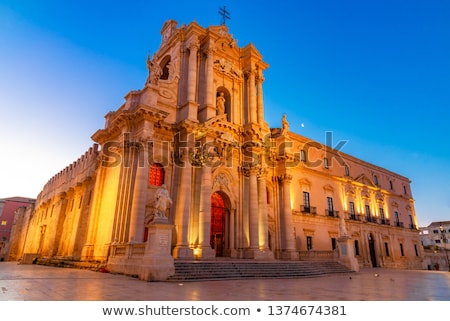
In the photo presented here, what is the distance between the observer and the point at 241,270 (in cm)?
1450

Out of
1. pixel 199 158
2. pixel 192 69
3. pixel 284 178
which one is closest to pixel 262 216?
pixel 284 178

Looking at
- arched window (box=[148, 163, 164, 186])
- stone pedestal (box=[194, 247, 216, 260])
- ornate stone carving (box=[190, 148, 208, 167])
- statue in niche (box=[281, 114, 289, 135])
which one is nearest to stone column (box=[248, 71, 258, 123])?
statue in niche (box=[281, 114, 289, 135])

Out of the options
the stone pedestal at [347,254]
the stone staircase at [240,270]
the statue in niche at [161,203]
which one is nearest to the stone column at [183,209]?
the stone staircase at [240,270]

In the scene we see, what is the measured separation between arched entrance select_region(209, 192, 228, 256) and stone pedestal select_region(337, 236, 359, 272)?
8.70 meters

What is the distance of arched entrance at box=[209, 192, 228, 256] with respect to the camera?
20455mm

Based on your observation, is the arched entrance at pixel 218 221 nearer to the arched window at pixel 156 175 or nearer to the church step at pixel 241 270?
the arched window at pixel 156 175

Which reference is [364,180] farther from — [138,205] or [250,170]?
[138,205]

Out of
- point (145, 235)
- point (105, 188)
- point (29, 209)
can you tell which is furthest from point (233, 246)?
point (29, 209)

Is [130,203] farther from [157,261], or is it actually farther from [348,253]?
[348,253]

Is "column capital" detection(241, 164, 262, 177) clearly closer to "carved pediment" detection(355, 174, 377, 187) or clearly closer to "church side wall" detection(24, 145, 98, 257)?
"church side wall" detection(24, 145, 98, 257)

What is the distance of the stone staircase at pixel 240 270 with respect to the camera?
41.1 feet

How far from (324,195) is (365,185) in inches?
328

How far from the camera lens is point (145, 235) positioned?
1698 cm

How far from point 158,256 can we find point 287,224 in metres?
13.9
